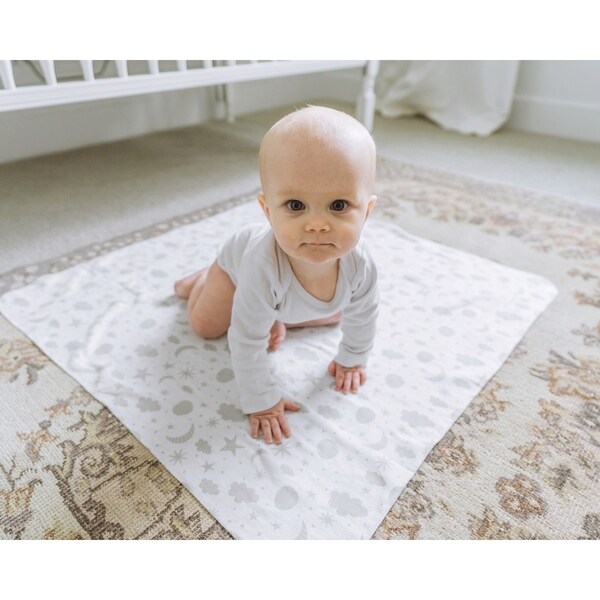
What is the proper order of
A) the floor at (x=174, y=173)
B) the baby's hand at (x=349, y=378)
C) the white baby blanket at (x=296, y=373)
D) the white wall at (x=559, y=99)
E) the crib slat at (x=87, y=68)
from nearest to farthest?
1. the white baby blanket at (x=296, y=373)
2. the baby's hand at (x=349, y=378)
3. the crib slat at (x=87, y=68)
4. the floor at (x=174, y=173)
5. the white wall at (x=559, y=99)

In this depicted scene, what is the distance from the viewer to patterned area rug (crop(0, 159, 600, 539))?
24.6 inches

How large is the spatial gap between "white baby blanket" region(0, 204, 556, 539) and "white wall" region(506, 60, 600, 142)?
1.52m

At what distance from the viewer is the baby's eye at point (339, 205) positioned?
57cm

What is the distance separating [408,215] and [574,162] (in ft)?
3.30

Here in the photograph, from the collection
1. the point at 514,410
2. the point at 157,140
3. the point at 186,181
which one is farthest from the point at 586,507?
the point at 157,140

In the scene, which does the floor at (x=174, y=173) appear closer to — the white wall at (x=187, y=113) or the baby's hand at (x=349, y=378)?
the white wall at (x=187, y=113)

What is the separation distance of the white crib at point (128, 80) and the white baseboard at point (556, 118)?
95 centimetres

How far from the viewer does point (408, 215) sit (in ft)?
4.85

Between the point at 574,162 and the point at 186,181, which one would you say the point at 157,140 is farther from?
the point at 574,162

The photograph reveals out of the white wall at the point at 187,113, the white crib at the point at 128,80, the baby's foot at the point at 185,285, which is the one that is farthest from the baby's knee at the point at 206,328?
the white wall at the point at 187,113

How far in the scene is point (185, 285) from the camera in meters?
1.04

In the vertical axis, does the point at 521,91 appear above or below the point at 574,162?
above

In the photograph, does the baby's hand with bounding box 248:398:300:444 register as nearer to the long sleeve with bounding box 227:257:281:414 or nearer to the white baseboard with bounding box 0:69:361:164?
the long sleeve with bounding box 227:257:281:414
